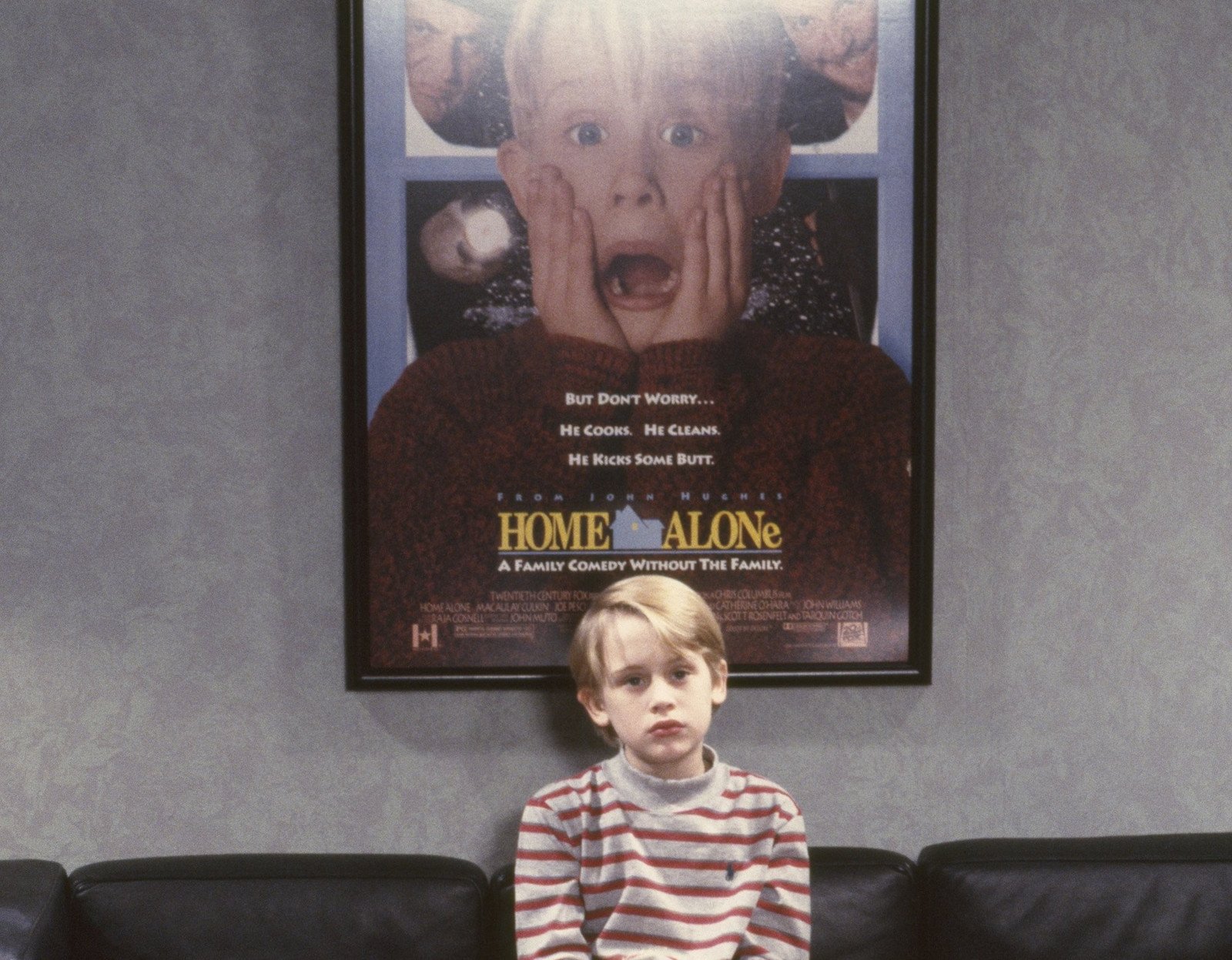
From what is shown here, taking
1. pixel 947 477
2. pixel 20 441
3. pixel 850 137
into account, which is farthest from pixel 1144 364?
pixel 20 441

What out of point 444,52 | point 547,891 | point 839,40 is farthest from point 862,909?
point 444,52

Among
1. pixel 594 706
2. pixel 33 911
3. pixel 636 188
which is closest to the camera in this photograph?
pixel 33 911

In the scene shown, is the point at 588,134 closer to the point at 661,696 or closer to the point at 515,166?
the point at 515,166

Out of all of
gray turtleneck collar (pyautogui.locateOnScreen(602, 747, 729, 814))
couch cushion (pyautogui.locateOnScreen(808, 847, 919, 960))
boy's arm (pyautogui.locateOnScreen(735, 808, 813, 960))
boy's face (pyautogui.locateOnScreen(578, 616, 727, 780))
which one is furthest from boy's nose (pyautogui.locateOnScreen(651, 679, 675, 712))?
couch cushion (pyautogui.locateOnScreen(808, 847, 919, 960))

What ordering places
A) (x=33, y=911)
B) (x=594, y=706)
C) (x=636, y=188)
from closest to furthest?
(x=33, y=911) < (x=594, y=706) < (x=636, y=188)

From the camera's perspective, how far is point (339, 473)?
63.0 inches

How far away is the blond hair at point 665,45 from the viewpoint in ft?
5.04

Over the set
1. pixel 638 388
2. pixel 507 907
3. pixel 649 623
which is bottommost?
pixel 507 907

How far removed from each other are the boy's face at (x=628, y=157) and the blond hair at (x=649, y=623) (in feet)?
1.30

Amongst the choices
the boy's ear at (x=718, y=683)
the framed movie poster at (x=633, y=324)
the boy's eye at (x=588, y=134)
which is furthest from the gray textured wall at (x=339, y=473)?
the boy's eye at (x=588, y=134)

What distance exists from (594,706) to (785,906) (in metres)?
0.33

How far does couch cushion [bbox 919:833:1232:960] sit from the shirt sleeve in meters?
0.49

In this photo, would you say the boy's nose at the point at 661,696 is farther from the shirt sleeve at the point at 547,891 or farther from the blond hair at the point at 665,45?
the blond hair at the point at 665,45

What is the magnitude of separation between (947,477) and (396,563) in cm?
78
